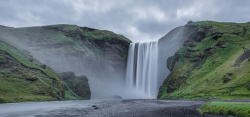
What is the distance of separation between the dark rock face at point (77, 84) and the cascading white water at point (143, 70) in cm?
3808

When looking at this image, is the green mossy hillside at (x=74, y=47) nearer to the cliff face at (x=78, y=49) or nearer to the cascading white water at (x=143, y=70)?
the cliff face at (x=78, y=49)

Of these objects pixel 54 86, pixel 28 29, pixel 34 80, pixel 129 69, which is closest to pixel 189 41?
pixel 129 69

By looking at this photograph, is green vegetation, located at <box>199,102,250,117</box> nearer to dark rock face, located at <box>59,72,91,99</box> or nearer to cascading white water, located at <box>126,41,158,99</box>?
dark rock face, located at <box>59,72,91,99</box>

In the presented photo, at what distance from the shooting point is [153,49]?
117625 millimetres

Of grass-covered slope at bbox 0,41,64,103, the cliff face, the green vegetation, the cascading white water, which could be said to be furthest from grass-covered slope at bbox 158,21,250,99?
the cliff face

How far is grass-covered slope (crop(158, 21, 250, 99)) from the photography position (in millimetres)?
45344

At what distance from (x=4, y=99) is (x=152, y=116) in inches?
1872

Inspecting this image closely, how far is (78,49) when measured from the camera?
409 feet

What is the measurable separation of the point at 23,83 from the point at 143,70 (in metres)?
75.8

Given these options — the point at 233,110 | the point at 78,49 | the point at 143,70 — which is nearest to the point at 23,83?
the point at 233,110

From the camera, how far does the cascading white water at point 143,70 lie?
107188mm

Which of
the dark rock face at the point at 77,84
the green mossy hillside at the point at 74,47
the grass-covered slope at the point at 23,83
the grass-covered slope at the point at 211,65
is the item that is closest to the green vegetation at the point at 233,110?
the grass-covered slope at the point at 211,65

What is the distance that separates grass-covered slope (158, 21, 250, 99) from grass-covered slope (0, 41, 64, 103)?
1918 inches

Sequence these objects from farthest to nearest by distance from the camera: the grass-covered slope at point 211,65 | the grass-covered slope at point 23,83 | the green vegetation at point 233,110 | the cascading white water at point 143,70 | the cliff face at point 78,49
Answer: the cliff face at point 78,49, the cascading white water at point 143,70, the grass-covered slope at point 23,83, the grass-covered slope at point 211,65, the green vegetation at point 233,110
